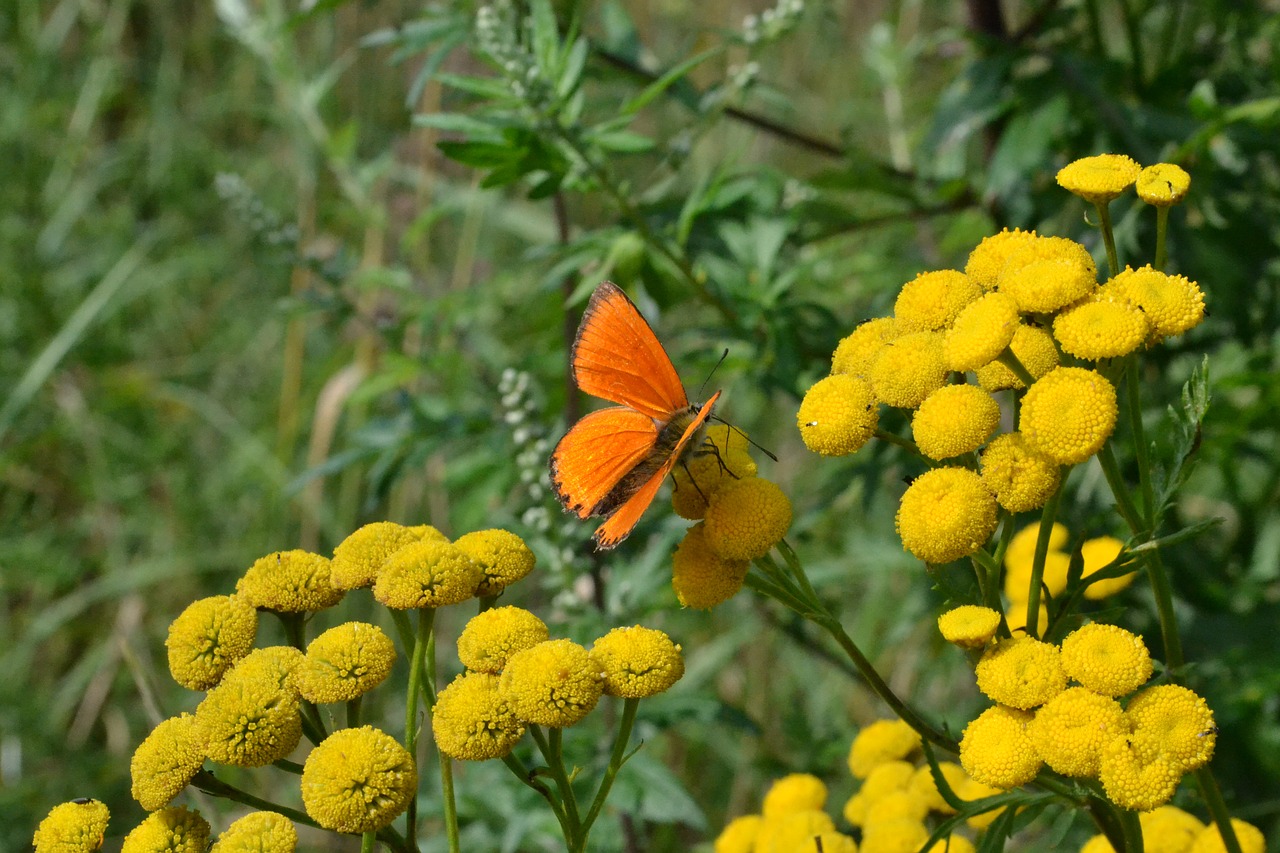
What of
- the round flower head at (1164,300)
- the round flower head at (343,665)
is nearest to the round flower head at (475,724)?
the round flower head at (343,665)

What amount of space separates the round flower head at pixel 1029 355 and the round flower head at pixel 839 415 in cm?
18

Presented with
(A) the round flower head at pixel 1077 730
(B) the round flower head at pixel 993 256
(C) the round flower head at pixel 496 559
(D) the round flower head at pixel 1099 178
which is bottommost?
(A) the round flower head at pixel 1077 730

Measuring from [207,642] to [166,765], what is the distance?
0.22m

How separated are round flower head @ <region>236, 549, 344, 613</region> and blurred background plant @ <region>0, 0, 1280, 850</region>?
1.10 m

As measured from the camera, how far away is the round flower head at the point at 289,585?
1.98m

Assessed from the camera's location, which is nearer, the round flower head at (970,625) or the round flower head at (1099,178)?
the round flower head at (970,625)

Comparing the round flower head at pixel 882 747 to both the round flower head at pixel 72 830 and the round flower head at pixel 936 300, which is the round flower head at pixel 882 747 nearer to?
the round flower head at pixel 936 300

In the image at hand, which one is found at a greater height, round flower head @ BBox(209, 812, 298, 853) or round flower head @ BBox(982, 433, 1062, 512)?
round flower head @ BBox(982, 433, 1062, 512)

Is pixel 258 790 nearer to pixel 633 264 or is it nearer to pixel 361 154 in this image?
pixel 633 264

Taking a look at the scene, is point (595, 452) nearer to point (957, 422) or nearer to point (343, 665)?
point (343, 665)

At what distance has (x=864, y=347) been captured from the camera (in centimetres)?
198

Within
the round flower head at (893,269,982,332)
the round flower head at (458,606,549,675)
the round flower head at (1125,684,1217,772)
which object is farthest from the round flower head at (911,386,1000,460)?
the round flower head at (458,606,549,675)

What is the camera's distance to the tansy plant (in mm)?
1713

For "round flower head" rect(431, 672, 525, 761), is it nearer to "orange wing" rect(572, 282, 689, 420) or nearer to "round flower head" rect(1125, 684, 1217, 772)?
"orange wing" rect(572, 282, 689, 420)
